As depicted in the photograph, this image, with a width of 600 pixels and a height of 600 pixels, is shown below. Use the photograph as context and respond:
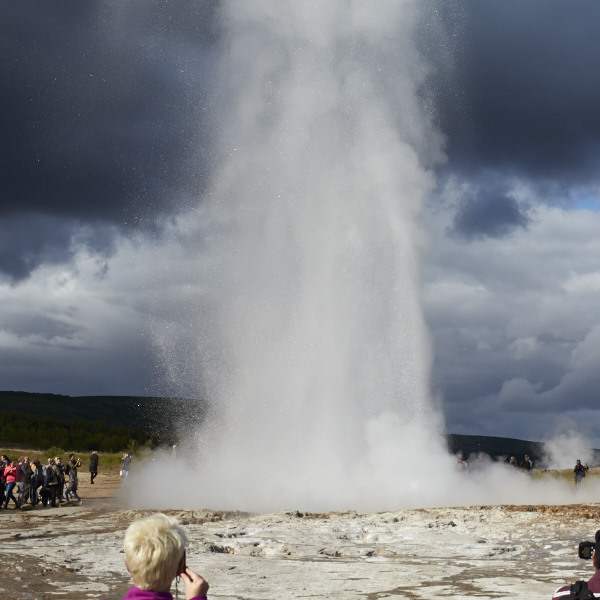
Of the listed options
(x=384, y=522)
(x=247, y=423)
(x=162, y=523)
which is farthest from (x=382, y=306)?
(x=162, y=523)

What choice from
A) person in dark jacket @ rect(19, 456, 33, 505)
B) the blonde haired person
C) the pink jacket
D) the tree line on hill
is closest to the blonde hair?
the blonde haired person

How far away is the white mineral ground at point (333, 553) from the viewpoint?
30.3 ft

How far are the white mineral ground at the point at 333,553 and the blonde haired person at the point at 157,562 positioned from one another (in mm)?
6181

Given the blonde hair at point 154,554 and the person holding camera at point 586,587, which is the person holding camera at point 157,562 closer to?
the blonde hair at point 154,554

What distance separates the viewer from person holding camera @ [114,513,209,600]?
2.92 m

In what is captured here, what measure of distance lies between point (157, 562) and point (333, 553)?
9503 millimetres

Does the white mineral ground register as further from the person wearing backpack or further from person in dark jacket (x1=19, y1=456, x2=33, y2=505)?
the person wearing backpack

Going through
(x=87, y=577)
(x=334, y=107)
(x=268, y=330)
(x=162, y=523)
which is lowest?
(x=87, y=577)

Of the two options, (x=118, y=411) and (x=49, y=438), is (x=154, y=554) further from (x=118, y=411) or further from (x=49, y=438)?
(x=118, y=411)

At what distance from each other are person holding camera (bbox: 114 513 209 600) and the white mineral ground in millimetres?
6181

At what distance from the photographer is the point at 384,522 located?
1441 cm

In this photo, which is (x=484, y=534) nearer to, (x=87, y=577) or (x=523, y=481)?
(x=87, y=577)

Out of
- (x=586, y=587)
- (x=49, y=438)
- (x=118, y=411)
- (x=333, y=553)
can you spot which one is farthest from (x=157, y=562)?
(x=118, y=411)

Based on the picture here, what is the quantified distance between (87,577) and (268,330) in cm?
1342
